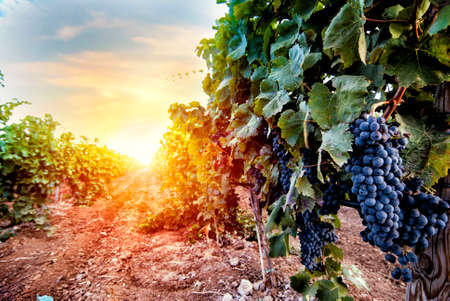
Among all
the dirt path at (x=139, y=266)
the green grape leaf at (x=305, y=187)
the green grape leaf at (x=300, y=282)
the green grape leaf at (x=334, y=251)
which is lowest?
A: the dirt path at (x=139, y=266)

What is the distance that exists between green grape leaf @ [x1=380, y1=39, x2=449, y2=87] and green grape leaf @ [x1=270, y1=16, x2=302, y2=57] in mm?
549

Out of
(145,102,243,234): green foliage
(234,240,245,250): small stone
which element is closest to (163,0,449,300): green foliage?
(145,102,243,234): green foliage

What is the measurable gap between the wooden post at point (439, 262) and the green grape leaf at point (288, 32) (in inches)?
29.9

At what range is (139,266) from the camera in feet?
13.2

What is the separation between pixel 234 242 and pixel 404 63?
14.1 feet

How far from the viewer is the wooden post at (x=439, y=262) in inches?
39.9

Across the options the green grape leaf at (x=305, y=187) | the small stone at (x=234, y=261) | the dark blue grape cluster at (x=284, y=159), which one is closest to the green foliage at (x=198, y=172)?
the dark blue grape cluster at (x=284, y=159)

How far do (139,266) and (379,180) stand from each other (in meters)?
4.31

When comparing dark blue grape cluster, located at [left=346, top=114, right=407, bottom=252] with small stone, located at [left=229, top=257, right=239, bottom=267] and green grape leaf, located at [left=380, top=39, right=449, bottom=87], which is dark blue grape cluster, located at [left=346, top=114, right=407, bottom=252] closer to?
green grape leaf, located at [left=380, top=39, right=449, bottom=87]

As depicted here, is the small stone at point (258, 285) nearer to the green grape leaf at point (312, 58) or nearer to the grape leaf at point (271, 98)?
the grape leaf at point (271, 98)

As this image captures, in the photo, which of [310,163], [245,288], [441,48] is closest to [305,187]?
[310,163]

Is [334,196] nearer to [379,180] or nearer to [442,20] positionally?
[379,180]

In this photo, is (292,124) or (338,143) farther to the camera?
(292,124)

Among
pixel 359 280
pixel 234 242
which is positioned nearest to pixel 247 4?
pixel 359 280
